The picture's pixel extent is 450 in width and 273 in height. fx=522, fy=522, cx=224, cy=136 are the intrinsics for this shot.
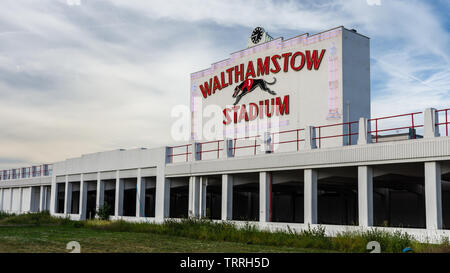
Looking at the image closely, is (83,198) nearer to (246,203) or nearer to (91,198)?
(246,203)

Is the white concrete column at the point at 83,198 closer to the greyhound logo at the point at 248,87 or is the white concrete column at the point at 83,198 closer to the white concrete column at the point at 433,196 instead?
the greyhound logo at the point at 248,87

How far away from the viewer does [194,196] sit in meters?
35.0

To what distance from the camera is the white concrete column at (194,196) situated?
34750mm

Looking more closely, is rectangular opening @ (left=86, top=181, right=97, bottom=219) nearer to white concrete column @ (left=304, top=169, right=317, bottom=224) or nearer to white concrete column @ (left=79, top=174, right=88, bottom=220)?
white concrete column @ (left=79, top=174, right=88, bottom=220)

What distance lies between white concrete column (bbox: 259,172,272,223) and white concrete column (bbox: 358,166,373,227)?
6.25 meters

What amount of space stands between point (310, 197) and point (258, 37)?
15.5m

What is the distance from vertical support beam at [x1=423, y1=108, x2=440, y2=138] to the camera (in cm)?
2294

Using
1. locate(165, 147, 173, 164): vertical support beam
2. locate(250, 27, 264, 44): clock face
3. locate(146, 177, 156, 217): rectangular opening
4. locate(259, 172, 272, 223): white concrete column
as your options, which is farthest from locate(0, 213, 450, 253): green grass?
locate(250, 27, 264, 44): clock face

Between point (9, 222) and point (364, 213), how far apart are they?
108 feet

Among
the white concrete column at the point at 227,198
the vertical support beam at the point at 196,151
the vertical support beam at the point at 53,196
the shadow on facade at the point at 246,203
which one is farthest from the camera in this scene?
the vertical support beam at the point at 53,196

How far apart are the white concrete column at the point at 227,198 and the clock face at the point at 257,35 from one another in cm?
1142

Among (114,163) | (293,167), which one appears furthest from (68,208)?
(293,167)

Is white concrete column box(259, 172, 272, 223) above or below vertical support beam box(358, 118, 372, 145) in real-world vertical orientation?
below

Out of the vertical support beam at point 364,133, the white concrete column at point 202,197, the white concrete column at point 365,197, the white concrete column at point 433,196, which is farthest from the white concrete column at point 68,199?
the white concrete column at point 433,196
